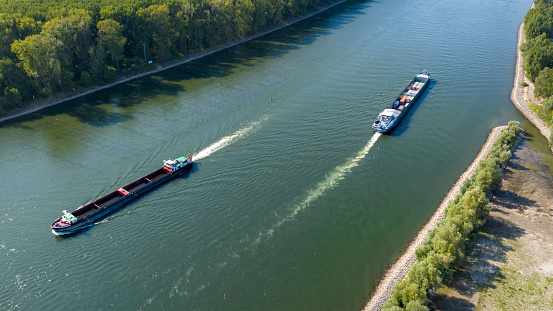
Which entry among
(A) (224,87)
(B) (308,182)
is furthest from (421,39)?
(B) (308,182)

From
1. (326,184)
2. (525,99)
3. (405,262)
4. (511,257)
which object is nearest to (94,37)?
(326,184)

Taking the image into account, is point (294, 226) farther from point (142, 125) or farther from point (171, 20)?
point (171, 20)

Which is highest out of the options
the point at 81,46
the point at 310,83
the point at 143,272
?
the point at 81,46

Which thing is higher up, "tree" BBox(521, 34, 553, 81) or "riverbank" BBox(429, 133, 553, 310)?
"tree" BBox(521, 34, 553, 81)

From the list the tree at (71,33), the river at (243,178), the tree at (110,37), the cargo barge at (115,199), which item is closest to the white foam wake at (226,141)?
the river at (243,178)

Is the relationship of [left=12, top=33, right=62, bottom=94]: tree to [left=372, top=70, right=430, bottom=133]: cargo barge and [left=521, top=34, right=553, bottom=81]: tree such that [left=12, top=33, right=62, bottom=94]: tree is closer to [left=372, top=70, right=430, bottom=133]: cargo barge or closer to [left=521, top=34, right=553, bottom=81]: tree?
Answer: [left=372, top=70, right=430, bottom=133]: cargo barge

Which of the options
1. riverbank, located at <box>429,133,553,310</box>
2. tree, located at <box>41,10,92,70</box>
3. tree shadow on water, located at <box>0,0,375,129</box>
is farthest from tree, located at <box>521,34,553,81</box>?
tree, located at <box>41,10,92,70</box>
